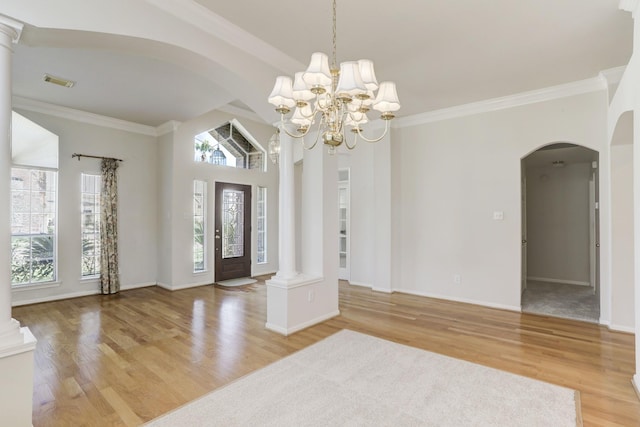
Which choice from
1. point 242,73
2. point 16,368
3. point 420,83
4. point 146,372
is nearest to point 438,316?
point 420,83

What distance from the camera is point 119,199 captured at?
20.1 feet

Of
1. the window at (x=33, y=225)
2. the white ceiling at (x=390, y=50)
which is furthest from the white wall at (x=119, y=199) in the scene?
the white ceiling at (x=390, y=50)

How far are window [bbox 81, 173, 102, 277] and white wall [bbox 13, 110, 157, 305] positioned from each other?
11 cm

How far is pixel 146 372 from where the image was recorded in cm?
287

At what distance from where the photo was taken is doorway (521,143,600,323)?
247 inches

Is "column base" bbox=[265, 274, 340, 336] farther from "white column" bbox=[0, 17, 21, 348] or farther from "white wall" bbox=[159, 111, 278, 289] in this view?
"white wall" bbox=[159, 111, 278, 289]

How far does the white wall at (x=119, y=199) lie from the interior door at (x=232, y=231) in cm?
126

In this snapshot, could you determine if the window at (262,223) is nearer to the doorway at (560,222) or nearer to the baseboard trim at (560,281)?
the doorway at (560,222)

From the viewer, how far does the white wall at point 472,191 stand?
4414 mm

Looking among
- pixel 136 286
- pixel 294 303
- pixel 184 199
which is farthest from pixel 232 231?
pixel 294 303

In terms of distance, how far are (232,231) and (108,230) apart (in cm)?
224

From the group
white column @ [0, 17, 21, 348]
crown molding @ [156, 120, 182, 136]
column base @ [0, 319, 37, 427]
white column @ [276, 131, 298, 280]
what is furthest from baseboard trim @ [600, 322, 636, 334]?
crown molding @ [156, 120, 182, 136]

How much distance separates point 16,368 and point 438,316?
4.29 metres

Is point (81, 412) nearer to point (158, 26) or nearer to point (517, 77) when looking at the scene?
point (158, 26)
